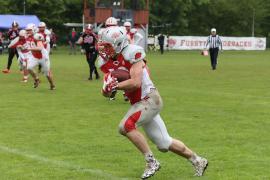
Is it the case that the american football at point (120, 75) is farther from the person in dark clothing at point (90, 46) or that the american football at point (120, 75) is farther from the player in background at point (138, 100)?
the person in dark clothing at point (90, 46)

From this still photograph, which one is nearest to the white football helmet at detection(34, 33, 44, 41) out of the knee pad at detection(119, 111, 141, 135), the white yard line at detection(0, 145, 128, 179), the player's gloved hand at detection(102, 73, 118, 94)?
the white yard line at detection(0, 145, 128, 179)

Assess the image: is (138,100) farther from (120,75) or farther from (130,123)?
(120,75)

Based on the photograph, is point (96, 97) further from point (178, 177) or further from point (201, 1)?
point (201, 1)

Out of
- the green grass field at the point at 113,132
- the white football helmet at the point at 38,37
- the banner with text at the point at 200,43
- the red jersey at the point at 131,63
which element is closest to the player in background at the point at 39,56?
the white football helmet at the point at 38,37

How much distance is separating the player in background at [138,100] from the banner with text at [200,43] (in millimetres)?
50324

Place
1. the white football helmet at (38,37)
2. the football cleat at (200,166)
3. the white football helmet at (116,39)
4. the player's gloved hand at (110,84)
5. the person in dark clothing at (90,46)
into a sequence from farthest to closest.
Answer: the person in dark clothing at (90,46) → the white football helmet at (38,37) → the football cleat at (200,166) → the white football helmet at (116,39) → the player's gloved hand at (110,84)

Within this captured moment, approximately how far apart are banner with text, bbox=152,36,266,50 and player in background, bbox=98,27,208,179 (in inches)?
1981

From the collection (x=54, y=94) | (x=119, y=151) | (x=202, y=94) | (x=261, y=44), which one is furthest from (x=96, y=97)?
(x=261, y=44)

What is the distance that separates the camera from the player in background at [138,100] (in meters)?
7.31

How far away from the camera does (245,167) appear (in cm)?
830

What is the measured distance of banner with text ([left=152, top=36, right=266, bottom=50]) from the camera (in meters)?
59.9

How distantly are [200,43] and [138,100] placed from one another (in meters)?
53.3

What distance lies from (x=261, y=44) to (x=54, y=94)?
4911cm

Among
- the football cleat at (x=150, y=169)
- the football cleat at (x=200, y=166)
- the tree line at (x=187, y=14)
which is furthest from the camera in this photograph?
the tree line at (x=187, y=14)
